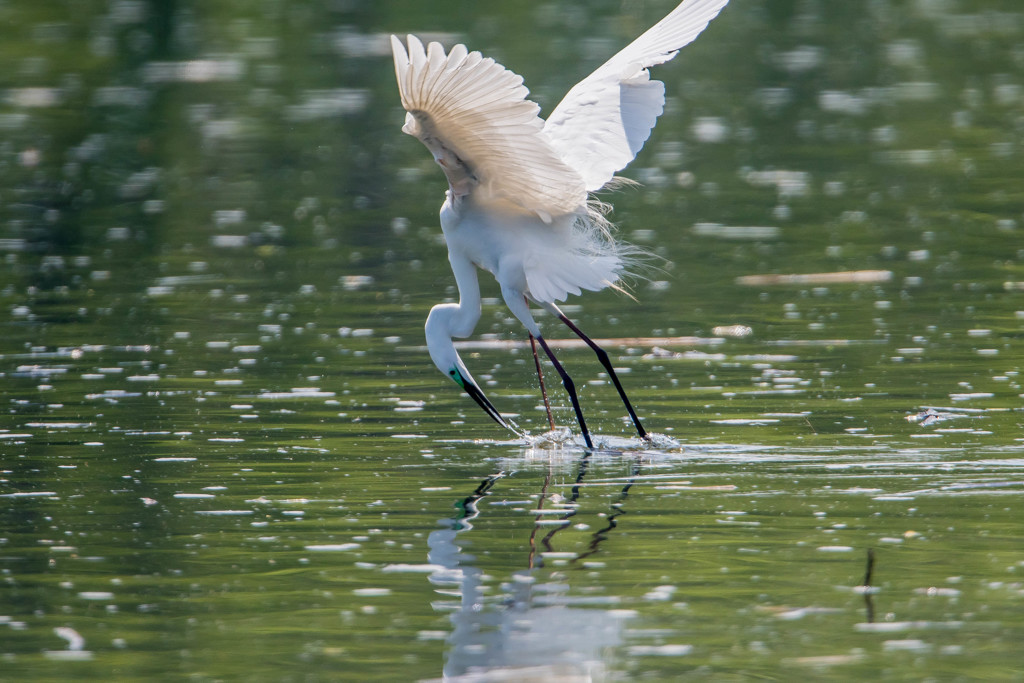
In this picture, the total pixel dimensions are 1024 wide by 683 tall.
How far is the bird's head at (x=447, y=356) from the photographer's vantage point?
335 inches

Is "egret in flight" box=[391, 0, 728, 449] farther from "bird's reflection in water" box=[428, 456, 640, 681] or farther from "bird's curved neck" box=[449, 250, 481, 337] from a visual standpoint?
"bird's reflection in water" box=[428, 456, 640, 681]

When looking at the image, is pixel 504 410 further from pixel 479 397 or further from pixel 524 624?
pixel 524 624

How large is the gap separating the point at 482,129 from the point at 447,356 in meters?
1.37

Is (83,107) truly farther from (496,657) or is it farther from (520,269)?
(496,657)

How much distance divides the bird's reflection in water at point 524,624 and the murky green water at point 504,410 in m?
0.02

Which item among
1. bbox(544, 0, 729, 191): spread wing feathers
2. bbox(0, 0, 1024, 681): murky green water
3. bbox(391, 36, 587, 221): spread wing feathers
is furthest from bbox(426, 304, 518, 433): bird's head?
bbox(544, 0, 729, 191): spread wing feathers

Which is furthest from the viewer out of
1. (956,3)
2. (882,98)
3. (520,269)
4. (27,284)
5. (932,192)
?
(956,3)

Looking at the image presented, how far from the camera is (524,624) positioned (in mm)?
5434

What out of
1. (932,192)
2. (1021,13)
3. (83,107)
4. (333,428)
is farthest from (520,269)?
(1021,13)

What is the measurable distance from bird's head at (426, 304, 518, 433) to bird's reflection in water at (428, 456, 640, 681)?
2026 millimetres

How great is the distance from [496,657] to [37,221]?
41.7 feet

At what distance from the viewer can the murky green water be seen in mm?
5438

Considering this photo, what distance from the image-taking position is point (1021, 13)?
2905cm

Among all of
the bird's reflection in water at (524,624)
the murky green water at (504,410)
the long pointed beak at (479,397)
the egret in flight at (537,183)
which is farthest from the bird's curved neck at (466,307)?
the bird's reflection in water at (524,624)
